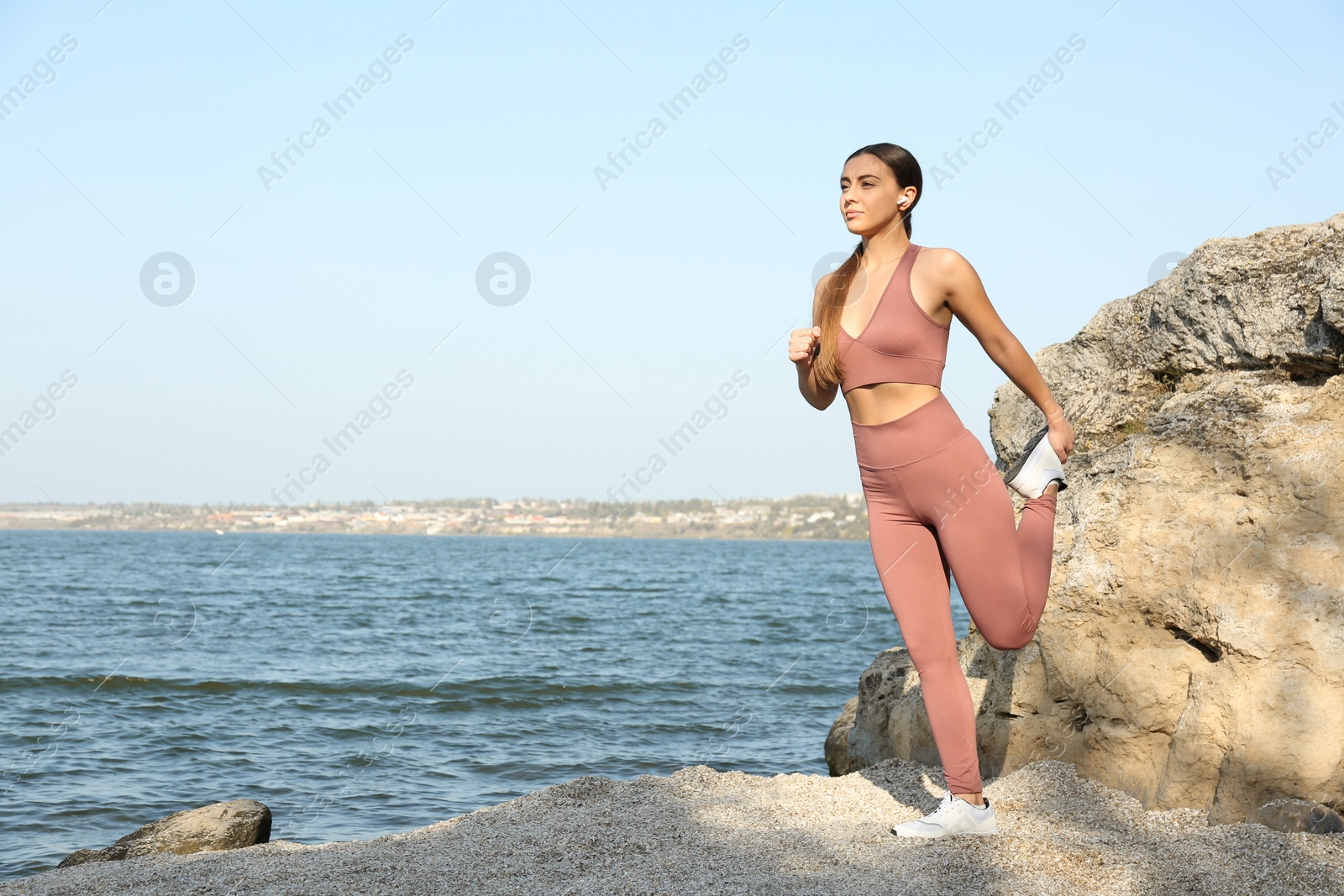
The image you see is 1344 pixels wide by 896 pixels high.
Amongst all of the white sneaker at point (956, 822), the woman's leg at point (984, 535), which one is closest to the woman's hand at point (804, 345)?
the woman's leg at point (984, 535)

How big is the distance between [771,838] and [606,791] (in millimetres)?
1279

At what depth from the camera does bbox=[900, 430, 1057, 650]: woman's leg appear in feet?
12.0

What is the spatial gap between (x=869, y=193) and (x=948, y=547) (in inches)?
53.1

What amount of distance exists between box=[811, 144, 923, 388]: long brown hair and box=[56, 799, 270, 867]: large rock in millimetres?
4480

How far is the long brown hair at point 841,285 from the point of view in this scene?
3.75 m

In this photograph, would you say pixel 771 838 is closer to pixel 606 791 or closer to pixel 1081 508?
pixel 606 791

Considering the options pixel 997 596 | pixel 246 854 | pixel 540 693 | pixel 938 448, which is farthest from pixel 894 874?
pixel 540 693

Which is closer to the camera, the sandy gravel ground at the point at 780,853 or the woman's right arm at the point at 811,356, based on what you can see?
the sandy gravel ground at the point at 780,853

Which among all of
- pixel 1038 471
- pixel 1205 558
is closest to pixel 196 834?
pixel 1038 471

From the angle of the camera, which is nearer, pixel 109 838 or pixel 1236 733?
pixel 1236 733

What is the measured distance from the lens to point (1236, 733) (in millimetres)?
3953

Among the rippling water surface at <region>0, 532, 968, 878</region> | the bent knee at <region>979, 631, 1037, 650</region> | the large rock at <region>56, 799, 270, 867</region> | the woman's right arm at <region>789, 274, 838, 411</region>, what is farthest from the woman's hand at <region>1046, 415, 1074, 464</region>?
the rippling water surface at <region>0, 532, 968, 878</region>

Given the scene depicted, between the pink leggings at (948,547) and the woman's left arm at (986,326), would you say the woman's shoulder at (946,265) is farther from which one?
the pink leggings at (948,547)

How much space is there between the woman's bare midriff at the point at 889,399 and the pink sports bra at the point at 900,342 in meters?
0.03
